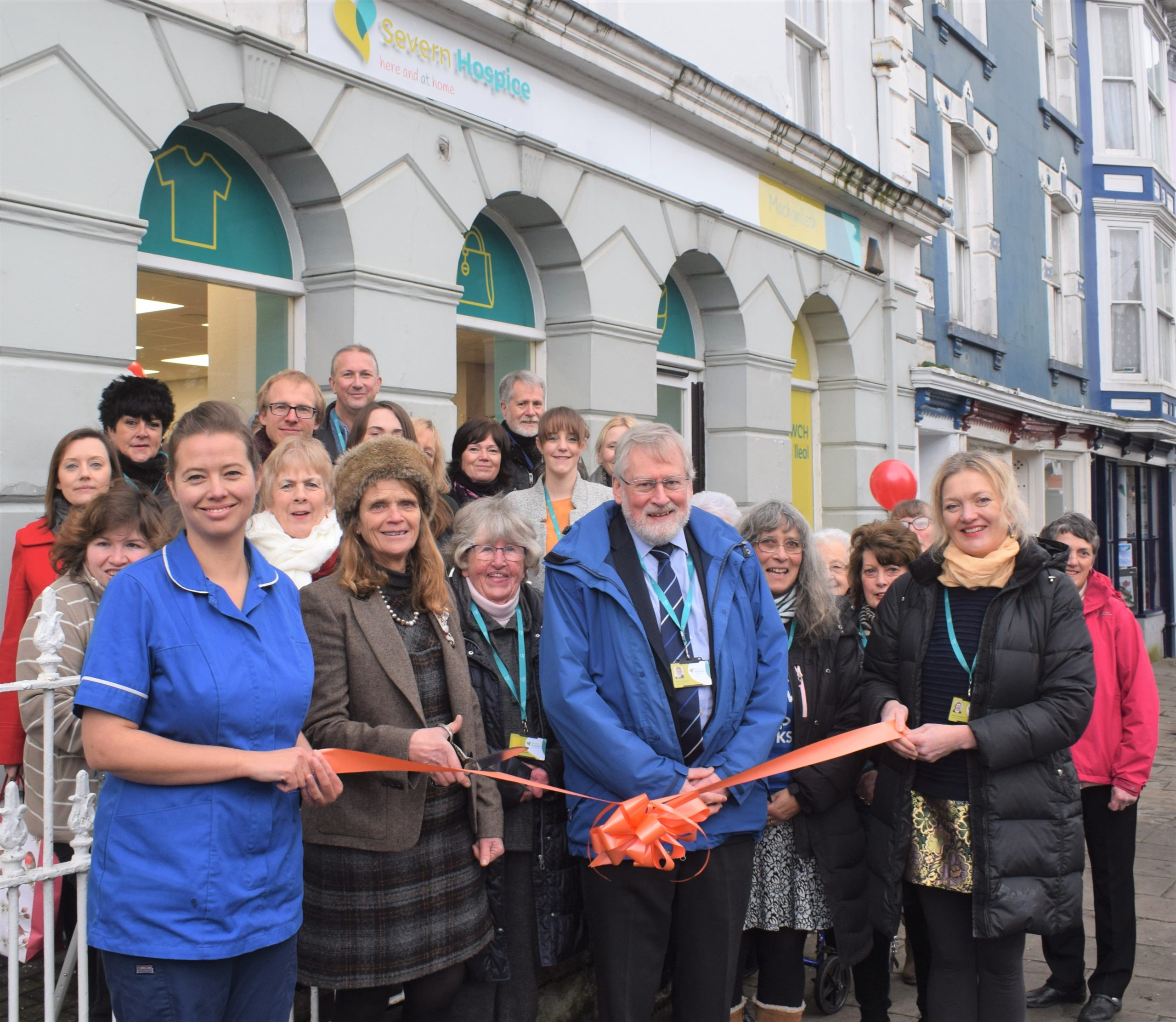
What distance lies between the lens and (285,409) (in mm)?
4582

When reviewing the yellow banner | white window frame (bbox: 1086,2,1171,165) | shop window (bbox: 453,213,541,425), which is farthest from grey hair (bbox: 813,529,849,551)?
white window frame (bbox: 1086,2,1171,165)

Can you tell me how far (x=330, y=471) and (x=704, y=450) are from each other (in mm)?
6594

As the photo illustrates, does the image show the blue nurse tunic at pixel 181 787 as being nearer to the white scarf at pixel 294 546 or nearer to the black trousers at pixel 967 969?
the white scarf at pixel 294 546

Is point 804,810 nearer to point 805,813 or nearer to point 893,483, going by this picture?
point 805,813

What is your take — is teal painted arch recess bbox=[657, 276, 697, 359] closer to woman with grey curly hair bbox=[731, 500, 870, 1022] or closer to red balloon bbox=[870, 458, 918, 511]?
red balloon bbox=[870, 458, 918, 511]

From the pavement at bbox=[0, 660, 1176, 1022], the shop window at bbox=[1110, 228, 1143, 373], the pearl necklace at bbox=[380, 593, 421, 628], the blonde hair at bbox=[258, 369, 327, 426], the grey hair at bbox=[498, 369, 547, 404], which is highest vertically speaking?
the shop window at bbox=[1110, 228, 1143, 373]

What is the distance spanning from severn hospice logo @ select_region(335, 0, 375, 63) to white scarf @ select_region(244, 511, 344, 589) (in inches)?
142

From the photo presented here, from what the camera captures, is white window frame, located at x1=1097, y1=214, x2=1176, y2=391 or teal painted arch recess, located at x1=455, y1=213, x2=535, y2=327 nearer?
teal painted arch recess, located at x1=455, y1=213, x2=535, y2=327

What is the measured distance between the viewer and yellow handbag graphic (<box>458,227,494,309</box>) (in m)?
7.58

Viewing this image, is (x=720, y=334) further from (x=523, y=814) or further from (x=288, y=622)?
(x=288, y=622)

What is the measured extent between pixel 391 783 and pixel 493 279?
5396 mm

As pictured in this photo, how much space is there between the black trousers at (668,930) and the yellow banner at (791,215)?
7835 mm

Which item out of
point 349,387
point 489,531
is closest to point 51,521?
point 349,387

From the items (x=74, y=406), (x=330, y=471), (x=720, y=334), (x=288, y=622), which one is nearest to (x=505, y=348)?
(x=720, y=334)
